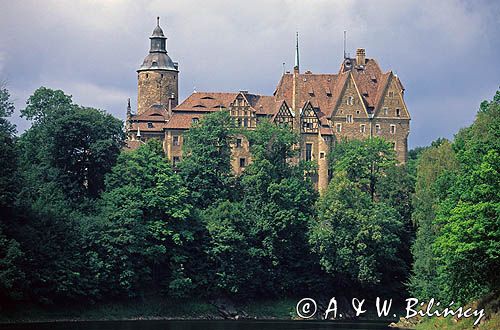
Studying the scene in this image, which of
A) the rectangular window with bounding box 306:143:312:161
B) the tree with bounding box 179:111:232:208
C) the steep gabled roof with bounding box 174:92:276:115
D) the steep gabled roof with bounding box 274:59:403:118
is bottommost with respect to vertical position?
the tree with bounding box 179:111:232:208

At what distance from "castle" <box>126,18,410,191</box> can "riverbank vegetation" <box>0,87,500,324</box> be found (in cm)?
1311

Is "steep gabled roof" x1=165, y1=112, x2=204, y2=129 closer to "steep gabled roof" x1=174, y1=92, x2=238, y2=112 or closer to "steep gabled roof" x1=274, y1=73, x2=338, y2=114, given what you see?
"steep gabled roof" x1=174, y1=92, x2=238, y2=112

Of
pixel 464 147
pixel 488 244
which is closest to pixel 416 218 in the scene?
pixel 464 147

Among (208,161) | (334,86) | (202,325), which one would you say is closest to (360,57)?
(334,86)

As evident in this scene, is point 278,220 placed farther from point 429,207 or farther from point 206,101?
point 206,101

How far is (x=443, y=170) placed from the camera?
239ft

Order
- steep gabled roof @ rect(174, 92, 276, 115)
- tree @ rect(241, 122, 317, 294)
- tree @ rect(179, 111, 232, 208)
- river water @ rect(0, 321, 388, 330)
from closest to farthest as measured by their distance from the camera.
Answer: river water @ rect(0, 321, 388, 330) → tree @ rect(241, 122, 317, 294) → tree @ rect(179, 111, 232, 208) → steep gabled roof @ rect(174, 92, 276, 115)

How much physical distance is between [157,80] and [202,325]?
48266 millimetres

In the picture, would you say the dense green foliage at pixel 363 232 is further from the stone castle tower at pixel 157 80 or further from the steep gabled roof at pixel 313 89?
the stone castle tower at pixel 157 80

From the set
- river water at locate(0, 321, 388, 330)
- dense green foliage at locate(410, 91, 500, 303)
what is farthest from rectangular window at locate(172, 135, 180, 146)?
dense green foliage at locate(410, 91, 500, 303)

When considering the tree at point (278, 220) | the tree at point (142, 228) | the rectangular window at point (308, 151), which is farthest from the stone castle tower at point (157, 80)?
the tree at point (142, 228)

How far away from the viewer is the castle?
11138 cm

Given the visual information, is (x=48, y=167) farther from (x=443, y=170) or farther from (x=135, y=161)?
(x=443, y=170)

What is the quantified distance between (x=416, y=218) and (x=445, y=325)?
16.7 metres
